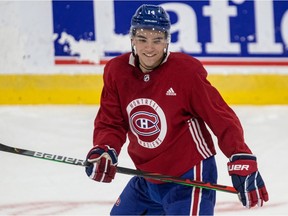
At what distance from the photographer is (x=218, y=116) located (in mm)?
2812

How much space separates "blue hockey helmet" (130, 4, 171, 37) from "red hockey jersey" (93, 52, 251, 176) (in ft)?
0.35

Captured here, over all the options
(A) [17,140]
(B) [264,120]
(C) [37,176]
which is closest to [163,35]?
(C) [37,176]

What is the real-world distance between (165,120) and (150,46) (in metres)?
0.27

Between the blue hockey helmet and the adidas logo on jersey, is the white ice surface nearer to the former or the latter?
the adidas logo on jersey

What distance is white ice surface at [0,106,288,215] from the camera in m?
3.88

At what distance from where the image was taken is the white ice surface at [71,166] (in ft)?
12.7

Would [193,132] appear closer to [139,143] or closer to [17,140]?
[139,143]

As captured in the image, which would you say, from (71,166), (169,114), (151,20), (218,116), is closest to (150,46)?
(151,20)

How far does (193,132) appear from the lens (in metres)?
2.94

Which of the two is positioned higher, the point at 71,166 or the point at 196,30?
the point at 196,30

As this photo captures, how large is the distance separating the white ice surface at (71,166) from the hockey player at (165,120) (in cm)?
85

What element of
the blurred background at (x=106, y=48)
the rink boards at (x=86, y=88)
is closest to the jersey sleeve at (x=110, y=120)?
the blurred background at (x=106, y=48)

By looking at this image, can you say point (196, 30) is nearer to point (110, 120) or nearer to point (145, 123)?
point (110, 120)

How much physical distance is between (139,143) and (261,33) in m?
2.97
